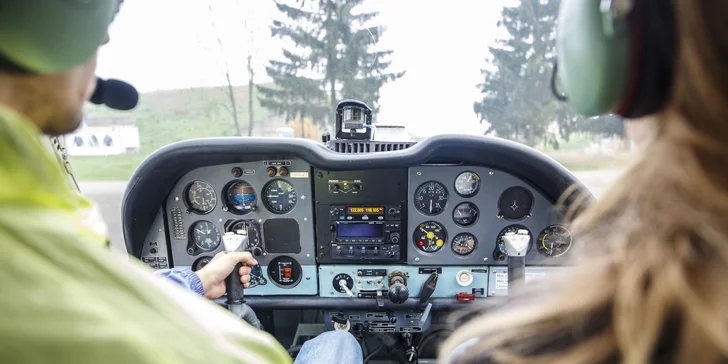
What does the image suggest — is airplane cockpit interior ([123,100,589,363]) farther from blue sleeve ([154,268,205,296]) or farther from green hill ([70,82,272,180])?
blue sleeve ([154,268,205,296])

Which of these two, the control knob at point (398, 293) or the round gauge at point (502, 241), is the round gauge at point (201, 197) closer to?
the control knob at point (398, 293)

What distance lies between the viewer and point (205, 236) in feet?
8.32

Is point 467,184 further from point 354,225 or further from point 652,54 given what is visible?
point 652,54

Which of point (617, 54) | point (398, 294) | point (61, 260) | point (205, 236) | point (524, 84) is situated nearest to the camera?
point (61, 260)

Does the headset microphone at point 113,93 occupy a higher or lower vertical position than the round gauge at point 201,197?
higher

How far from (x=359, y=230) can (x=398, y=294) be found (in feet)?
1.44

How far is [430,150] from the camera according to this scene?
2.07 metres

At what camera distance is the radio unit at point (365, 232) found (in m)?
2.43

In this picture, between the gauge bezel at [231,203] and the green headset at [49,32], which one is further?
the gauge bezel at [231,203]

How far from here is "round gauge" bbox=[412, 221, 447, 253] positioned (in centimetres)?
245

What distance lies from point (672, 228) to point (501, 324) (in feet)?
0.88

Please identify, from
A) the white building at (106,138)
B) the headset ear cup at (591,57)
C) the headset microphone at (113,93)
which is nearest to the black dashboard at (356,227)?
the white building at (106,138)

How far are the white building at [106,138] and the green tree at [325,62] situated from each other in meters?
0.85

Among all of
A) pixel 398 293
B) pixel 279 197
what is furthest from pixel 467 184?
pixel 279 197
